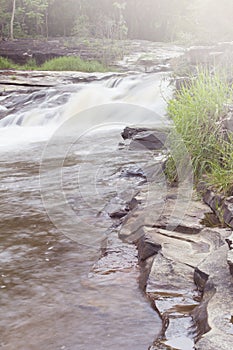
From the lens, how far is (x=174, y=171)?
431 cm

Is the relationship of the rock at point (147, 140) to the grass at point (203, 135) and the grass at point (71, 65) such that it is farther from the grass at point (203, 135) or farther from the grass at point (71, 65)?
the grass at point (71, 65)

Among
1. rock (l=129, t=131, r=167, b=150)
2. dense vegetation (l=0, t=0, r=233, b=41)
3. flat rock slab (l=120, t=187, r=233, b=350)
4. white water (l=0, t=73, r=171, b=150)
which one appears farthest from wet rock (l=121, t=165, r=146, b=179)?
dense vegetation (l=0, t=0, r=233, b=41)

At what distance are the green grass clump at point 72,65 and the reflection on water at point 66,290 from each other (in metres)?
14.7

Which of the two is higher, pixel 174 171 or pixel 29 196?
pixel 174 171

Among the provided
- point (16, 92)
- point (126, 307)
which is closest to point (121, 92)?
point (16, 92)

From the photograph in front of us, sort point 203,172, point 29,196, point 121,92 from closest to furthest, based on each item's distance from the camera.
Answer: point 203,172 → point 29,196 → point 121,92

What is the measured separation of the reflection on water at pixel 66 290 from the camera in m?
2.28

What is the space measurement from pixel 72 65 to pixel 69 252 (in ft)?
53.2

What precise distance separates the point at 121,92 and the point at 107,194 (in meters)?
8.42

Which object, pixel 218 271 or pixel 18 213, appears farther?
pixel 18 213

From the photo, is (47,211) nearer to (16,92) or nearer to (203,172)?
(203,172)

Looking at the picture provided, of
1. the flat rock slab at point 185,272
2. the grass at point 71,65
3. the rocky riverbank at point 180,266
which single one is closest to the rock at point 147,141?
the rocky riverbank at point 180,266

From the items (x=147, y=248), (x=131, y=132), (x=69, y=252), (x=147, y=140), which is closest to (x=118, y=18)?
(x=131, y=132)

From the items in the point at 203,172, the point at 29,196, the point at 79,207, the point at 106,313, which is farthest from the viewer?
the point at 29,196
